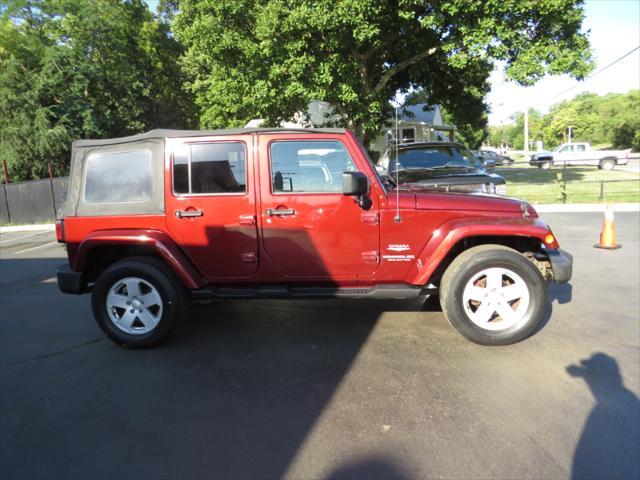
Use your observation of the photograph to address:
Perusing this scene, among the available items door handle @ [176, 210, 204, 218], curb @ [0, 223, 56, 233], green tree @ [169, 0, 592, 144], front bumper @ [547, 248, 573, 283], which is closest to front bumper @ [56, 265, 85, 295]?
door handle @ [176, 210, 204, 218]

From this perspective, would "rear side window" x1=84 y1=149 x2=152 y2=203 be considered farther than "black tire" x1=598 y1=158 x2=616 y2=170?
No

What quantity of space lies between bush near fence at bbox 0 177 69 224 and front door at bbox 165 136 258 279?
1584cm

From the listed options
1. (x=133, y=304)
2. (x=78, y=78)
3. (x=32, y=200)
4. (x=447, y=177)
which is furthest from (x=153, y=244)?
(x=78, y=78)

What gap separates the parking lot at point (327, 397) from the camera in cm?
265

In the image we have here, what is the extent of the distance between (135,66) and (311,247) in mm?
30027

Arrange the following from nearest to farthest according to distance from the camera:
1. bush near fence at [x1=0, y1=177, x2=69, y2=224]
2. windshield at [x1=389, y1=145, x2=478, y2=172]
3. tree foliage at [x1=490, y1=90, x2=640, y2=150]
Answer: windshield at [x1=389, y1=145, x2=478, y2=172] < bush near fence at [x1=0, y1=177, x2=69, y2=224] < tree foliage at [x1=490, y1=90, x2=640, y2=150]

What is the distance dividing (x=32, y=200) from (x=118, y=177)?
53.5 feet

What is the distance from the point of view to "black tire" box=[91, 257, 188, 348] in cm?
415

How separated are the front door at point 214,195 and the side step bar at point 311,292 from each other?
0.29m

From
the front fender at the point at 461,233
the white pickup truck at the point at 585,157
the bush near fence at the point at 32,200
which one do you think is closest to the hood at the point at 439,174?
the front fender at the point at 461,233

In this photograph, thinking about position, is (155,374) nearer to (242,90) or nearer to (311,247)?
(311,247)

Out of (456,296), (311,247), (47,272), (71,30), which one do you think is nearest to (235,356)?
(311,247)

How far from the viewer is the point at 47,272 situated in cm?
814

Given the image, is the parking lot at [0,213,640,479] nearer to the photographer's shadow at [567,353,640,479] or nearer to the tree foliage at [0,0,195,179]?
the photographer's shadow at [567,353,640,479]
